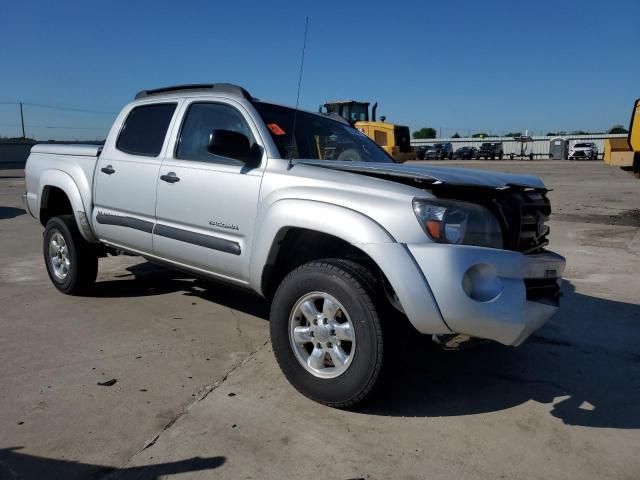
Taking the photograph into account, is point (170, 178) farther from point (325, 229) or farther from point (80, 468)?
point (80, 468)

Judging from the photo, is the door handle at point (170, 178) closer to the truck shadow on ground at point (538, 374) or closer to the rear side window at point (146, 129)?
the rear side window at point (146, 129)

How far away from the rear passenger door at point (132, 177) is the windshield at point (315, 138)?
3.38ft

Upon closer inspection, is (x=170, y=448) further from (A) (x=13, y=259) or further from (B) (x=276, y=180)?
(A) (x=13, y=259)

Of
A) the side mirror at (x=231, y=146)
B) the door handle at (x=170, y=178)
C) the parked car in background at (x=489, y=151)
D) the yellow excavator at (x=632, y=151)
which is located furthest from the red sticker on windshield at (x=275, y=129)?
the parked car in background at (x=489, y=151)

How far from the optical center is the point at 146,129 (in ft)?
16.1

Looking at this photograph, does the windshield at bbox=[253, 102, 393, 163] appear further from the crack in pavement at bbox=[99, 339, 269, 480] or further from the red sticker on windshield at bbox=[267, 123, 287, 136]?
the crack in pavement at bbox=[99, 339, 269, 480]

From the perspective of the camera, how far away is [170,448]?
2814 millimetres

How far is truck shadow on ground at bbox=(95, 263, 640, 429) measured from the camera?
10.7 feet

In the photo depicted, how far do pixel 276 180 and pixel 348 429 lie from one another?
164 centimetres

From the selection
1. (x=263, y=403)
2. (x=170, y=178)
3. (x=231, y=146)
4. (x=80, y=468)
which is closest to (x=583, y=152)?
(x=170, y=178)

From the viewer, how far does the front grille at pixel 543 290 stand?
128 inches

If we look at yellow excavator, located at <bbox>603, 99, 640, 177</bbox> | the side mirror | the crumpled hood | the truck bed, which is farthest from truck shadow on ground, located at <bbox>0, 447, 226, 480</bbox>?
yellow excavator, located at <bbox>603, 99, 640, 177</bbox>

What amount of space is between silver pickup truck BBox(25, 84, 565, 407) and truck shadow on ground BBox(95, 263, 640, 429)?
360mm

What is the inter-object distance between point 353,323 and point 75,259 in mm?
3514
